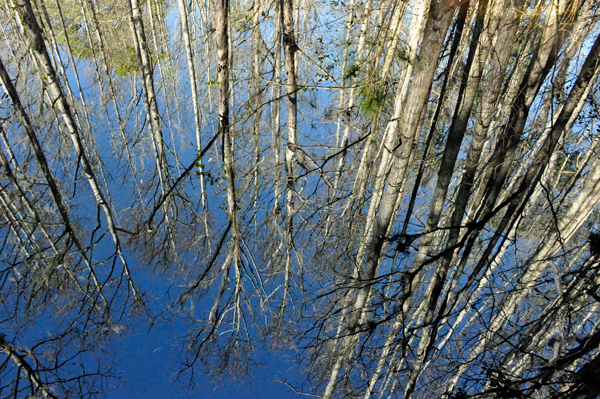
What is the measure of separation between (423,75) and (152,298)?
8473mm

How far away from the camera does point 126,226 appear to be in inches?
364

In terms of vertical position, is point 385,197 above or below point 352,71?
below

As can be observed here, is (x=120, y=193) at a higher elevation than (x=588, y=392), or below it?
higher

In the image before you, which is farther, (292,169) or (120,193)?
(120,193)

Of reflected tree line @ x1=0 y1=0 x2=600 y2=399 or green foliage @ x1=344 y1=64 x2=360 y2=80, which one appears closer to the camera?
reflected tree line @ x1=0 y1=0 x2=600 y2=399

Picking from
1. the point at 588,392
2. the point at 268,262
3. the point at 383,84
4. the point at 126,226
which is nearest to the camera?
the point at 588,392

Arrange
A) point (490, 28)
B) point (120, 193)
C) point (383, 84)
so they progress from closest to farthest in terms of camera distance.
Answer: point (490, 28), point (383, 84), point (120, 193)

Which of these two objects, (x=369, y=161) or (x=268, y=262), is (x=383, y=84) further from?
(x=268, y=262)

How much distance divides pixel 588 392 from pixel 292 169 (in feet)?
15.4

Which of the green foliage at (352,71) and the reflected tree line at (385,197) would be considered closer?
the reflected tree line at (385,197)

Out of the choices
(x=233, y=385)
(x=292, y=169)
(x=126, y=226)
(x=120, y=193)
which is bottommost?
(x=233, y=385)

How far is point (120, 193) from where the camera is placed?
11.6 m

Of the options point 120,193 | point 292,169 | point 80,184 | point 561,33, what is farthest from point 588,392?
point 120,193

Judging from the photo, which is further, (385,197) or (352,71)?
(352,71)
